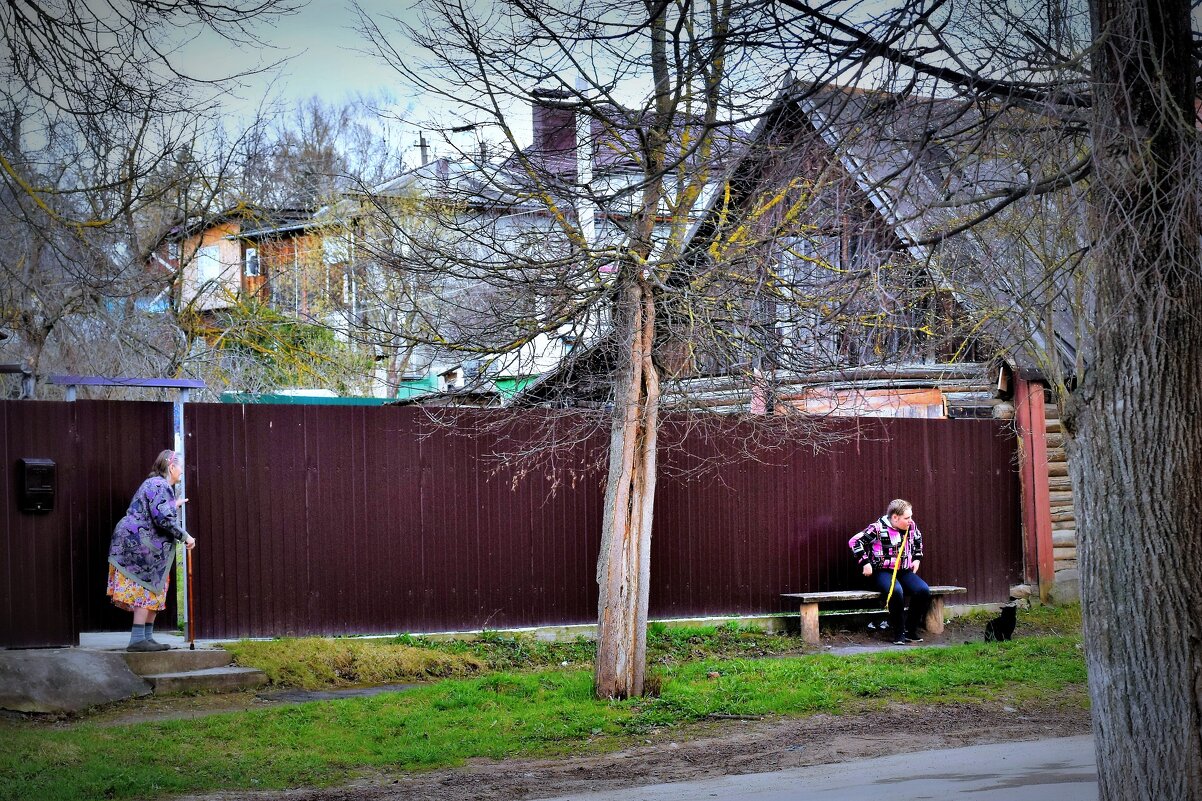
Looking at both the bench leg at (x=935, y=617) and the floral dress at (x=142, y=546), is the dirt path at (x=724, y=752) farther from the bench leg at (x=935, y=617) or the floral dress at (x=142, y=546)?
the bench leg at (x=935, y=617)

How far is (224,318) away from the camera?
23656 millimetres

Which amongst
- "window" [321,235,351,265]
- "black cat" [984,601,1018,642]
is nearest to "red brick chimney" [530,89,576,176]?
"black cat" [984,601,1018,642]

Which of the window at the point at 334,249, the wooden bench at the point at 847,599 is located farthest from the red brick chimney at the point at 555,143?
the window at the point at 334,249

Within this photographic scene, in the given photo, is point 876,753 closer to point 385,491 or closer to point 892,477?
point 385,491

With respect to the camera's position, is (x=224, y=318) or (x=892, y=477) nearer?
(x=892, y=477)

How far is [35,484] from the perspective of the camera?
10.7 m

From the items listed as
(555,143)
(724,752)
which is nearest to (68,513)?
(555,143)

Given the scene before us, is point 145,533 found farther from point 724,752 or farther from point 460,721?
point 724,752

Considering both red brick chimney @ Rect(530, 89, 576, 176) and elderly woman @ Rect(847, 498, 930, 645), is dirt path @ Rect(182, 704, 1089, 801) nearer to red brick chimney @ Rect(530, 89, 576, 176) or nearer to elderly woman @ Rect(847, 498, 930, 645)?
elderly woman @ Rect(847, 498, 930, 645)

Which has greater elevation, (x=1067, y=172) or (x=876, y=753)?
(x=1067, y=172)

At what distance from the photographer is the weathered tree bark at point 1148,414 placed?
17.1 feet

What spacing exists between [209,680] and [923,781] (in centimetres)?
579

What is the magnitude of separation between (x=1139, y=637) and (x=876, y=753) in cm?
353

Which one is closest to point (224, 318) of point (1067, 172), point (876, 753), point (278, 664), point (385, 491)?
point (385, 491)
